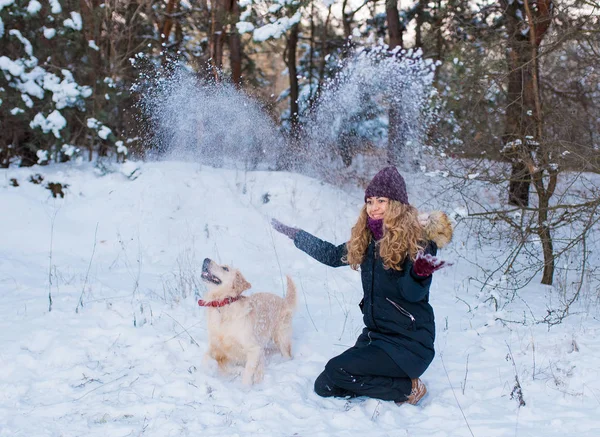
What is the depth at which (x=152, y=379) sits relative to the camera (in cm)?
363

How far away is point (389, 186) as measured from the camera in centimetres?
356

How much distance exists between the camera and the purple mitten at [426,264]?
3.07m

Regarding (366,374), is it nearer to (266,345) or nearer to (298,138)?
(266,345)

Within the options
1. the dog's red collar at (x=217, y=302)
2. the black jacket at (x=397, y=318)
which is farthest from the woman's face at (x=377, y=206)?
the dog's red collar at (x=217, y=302)

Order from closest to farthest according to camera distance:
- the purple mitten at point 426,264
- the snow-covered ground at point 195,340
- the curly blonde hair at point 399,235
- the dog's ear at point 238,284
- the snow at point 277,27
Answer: the purple mitten at point 426,264, the snow-covered ground at point 195,340, the curly blonde hair at point 399,235, the dog's ear at point 238,284, the snow at point 277,27

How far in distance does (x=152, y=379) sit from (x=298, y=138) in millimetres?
7431

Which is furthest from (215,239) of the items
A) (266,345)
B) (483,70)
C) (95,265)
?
(483,70)

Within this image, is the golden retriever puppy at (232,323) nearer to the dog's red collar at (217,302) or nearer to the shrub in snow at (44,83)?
the dog's red collar at (217,302)

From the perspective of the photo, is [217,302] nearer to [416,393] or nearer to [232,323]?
[232,323]

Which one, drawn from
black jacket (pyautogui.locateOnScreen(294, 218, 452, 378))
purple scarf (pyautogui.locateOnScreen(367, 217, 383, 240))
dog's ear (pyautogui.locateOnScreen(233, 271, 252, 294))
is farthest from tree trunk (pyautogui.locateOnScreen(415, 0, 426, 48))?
dog's ear (pyautogui.locateOnScreen(233, 271, 252, 294))

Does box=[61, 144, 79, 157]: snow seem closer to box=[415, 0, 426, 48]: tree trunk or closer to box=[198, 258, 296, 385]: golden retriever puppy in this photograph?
box=[198, 258, 296, 385]: golden retriever puppy

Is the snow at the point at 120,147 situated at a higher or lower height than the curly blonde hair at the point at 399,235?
higher

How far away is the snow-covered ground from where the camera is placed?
126 inches

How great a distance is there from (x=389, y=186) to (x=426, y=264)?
2.14 feet
